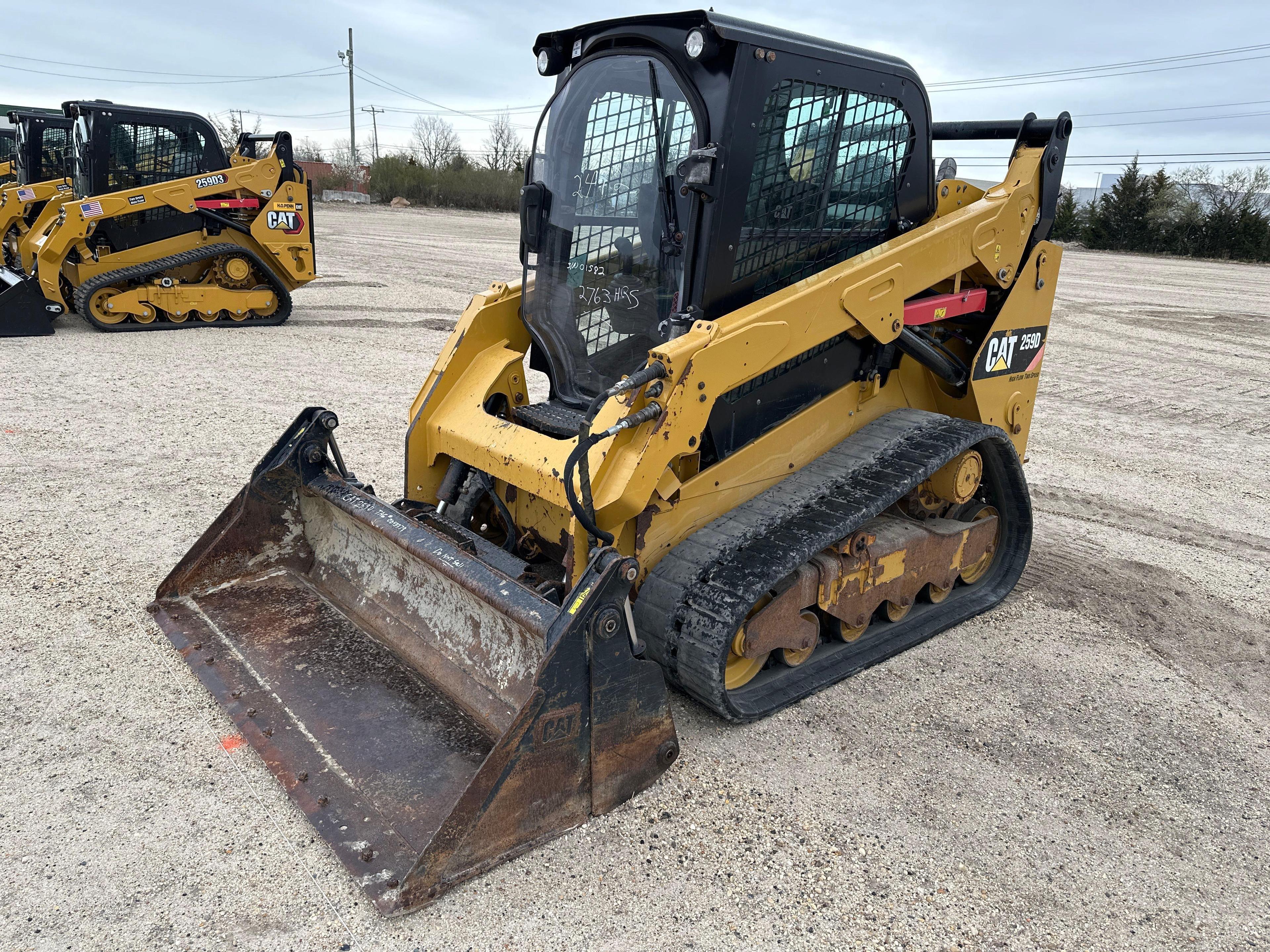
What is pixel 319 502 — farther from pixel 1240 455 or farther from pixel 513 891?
pixel 1240 455

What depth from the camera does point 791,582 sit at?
338 centimetres

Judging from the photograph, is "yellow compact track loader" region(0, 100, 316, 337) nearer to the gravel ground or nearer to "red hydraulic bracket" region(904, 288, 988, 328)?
the gravel ground

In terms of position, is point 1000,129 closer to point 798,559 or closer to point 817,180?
point 817,180

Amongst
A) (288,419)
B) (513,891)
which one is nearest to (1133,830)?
(513,891)

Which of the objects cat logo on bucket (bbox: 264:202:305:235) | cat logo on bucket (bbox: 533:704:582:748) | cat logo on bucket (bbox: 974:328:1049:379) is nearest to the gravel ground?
cat logo on bucket (bbox: 533:704:582:748)

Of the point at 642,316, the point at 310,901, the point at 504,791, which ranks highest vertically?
the point at 642,316

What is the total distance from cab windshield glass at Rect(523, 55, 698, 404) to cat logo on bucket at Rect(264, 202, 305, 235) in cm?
807

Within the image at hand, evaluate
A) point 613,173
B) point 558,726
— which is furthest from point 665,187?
point 558,726

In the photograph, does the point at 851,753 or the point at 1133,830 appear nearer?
the point at 1133,830

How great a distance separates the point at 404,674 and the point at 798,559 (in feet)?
4.88

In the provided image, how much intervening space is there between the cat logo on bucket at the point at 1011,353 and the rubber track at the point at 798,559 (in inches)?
14.1

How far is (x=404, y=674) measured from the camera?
3.34 meters

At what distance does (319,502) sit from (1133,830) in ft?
10.9

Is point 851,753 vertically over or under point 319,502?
under
